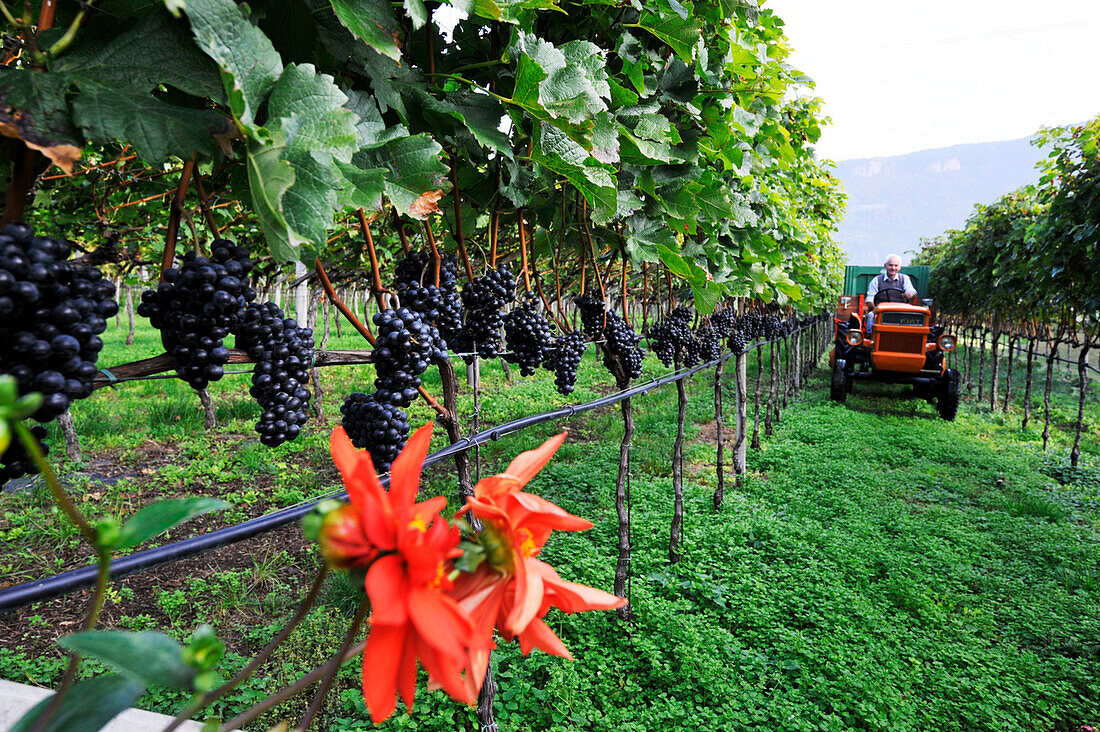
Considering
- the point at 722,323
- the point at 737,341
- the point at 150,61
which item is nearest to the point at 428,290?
the point at 150,61

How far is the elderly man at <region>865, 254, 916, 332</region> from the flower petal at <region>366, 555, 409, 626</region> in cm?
1131

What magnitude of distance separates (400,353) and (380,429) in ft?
0.62

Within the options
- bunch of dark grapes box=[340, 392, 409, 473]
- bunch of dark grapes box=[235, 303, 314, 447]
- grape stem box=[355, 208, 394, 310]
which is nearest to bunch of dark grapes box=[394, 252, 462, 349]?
grape stem box=[355, 208, 394, 310]

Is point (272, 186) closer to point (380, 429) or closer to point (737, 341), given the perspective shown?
point (380, 429)

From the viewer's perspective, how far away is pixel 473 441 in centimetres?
154

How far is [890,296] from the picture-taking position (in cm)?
1062

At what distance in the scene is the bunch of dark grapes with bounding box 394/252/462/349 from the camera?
154cm

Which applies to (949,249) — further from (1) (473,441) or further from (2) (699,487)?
(1) (473,441)

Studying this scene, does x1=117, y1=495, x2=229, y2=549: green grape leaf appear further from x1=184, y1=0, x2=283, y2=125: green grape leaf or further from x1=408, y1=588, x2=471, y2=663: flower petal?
x1=184, y1=0, x2=283, y2=125: green grape leaf

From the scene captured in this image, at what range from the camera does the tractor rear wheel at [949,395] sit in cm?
960

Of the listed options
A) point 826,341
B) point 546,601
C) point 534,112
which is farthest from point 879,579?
point 826,341

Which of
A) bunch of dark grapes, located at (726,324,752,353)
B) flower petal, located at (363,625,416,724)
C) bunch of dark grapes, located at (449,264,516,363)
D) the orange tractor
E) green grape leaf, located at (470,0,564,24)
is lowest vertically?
the orange tractor

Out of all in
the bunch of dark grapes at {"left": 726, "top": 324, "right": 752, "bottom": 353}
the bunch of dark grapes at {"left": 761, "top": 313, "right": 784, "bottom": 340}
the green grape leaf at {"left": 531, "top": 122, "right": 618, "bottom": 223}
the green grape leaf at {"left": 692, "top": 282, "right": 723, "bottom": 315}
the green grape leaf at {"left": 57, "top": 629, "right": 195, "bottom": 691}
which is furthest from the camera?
the bunch of dark grapes at {"left": 761, "top": 313, "right": 784, "bottom": 340}

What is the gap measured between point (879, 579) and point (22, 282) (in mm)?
5257
